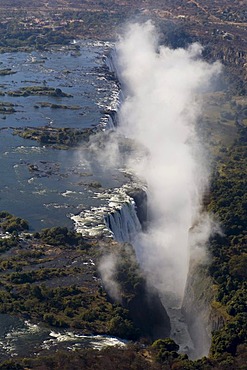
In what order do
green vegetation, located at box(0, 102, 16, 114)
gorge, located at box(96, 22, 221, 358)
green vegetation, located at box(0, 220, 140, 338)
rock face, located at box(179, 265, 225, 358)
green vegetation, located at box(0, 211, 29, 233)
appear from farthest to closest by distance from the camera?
1. green vegetation, located at box(0, 102, 16, 114)
2. gorge, located at box(96, 22, 221, 358)
3. green vegetation, located at box(0, 211, 29, 233)
4. rock face, located at box(179, 265, 225, 358)
5. green vegetation, located at box(0, 220, 140, 338)

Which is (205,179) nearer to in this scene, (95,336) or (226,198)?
(226,198)

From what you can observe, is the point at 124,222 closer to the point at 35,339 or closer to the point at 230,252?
the point at 230,252

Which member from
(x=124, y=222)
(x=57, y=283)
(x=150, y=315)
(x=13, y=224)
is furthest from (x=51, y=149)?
(x=150, y=315)

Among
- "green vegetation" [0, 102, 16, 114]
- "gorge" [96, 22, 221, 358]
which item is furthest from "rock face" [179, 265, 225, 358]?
"green vegetation" [0, 102, 16, 114]

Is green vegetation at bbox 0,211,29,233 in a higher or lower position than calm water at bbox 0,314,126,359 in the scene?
higher

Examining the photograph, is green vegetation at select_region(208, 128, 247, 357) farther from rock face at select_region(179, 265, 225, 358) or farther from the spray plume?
the spray plume

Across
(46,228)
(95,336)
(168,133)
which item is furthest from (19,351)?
(168,133)

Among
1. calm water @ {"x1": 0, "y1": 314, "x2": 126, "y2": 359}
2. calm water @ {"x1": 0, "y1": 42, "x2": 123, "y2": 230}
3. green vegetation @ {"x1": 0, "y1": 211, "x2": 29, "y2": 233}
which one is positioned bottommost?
calm water @ {"x1": 0, "y1": 314, "x2": 126, "y2": 359}
